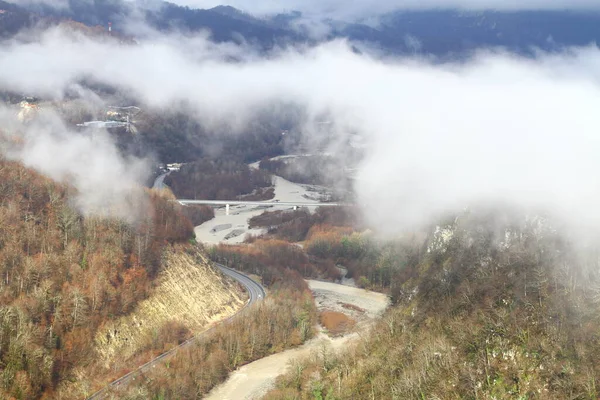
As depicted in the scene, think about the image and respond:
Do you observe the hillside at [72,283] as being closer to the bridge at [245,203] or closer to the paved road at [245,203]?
the bridge at [245,203]

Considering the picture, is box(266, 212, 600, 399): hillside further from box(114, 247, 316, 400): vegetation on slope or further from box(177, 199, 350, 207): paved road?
box(177, 199, 350, 207): paved road

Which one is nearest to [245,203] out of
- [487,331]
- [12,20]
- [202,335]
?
[202,335]

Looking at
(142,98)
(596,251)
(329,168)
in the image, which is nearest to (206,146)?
(142,98)

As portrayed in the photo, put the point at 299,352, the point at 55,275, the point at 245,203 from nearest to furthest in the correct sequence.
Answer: the point at 55,275
the point at 299,352
the point at 245,203

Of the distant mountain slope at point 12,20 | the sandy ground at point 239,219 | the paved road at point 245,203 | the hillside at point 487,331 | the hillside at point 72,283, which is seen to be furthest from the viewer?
the distant mountain slope at point 12,20

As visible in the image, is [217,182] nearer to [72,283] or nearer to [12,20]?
[12,20]

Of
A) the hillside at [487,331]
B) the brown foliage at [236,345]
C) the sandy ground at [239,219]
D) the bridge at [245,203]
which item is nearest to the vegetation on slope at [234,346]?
the brown foliage at [236,345]
